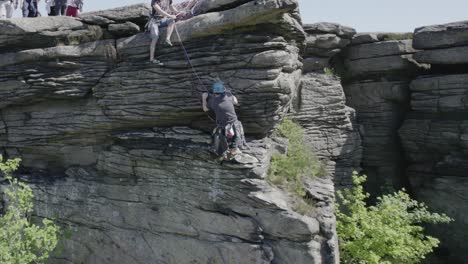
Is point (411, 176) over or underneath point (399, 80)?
underneath

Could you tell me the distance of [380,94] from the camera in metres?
20.1

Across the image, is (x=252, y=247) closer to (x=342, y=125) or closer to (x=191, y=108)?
(x=191, y=108)

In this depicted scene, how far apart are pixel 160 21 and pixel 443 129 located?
13283 millimetres

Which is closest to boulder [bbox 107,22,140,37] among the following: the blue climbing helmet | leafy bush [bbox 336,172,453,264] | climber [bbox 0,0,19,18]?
the blue climbing helmet

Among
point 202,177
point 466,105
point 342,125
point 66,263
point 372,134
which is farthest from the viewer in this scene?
point 372,134

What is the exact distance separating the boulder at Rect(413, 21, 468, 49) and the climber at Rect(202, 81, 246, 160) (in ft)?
37.6

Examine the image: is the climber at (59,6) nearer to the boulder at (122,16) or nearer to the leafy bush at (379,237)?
the boulder at (122,16)

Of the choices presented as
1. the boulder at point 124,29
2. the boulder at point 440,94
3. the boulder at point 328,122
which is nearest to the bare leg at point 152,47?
the boulder at point 124,29

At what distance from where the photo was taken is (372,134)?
20.4 m

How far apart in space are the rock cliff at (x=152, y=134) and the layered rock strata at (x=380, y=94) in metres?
7.55

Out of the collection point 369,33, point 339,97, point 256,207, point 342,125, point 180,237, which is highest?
point 369,33

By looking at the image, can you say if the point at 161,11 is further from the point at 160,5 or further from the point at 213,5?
the point at 213,5

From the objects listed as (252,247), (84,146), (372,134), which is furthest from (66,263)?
(372,134)

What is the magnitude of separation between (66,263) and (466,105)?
17.0 m
